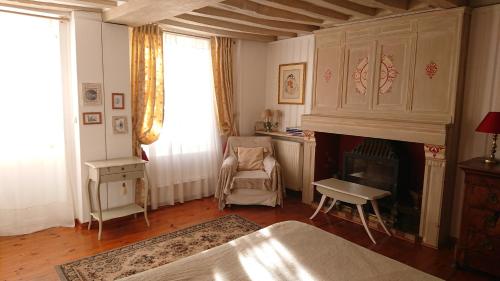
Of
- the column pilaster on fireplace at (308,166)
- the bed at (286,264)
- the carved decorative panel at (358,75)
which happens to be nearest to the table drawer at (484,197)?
the carved decorative panel at (358,75)

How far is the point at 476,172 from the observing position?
2.85 meters

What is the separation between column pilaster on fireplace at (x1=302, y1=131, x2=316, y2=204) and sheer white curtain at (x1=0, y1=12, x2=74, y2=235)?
294cm

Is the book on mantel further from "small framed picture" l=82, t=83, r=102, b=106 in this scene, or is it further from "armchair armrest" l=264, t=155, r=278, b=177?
"small framed picture" l=82, t=83, r=102, b=106

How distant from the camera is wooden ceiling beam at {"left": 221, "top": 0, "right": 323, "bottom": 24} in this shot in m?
3.27

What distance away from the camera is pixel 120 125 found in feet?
12.9

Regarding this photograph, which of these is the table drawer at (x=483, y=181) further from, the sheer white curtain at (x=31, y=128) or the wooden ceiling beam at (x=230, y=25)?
the sheer white curtain at (x=31, y=128)

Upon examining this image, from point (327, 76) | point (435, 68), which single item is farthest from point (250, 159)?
point (435, 68)

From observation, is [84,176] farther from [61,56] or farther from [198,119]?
[198,119]

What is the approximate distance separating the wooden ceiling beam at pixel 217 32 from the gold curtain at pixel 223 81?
188 millimetres

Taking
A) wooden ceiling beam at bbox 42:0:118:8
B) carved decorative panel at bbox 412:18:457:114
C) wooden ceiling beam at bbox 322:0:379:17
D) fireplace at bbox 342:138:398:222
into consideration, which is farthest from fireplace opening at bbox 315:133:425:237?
wooden ceiling beam at bbox 42:0:118:8

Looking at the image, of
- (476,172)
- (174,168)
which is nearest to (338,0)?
(476,172)

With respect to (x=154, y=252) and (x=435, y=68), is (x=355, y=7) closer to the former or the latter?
(x=435, y=68)

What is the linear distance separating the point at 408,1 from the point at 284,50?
2.07m

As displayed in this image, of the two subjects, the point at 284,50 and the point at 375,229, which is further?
the point at 284,50
